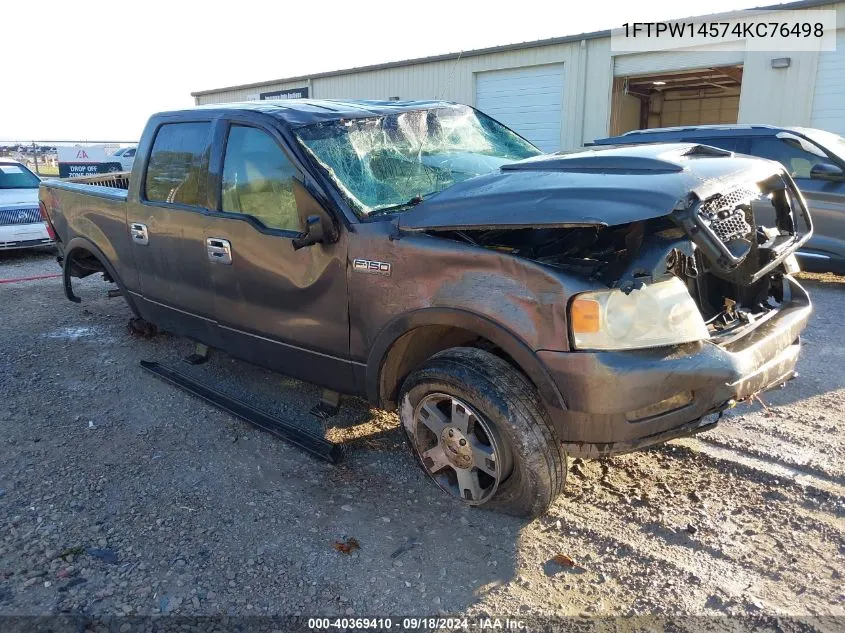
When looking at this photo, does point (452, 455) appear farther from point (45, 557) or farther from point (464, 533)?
point (45, 557)

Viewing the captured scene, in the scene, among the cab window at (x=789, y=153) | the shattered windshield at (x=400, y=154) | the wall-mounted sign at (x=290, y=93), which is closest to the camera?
the shattered windshield at (x=400, y=154)

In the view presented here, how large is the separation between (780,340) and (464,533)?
1.68 metres

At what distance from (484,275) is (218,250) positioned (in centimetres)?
187

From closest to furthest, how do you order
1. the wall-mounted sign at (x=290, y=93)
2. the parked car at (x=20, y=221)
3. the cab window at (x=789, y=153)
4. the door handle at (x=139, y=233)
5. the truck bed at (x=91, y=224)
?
the door handle at (x=139, y=233), the truck bed at (x=91, y=224), the cab window at (x=789, y=153), the parked car at (x=20, y=221), the wall-mounted sign at (x=290, y=93)

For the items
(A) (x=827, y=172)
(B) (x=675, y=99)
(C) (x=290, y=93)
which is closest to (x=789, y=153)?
(A) (x=827, y=172)

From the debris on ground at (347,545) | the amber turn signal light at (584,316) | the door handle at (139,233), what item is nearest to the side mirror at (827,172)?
the amber turn signal light at (584,316)

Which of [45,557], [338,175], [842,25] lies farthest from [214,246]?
[842,25]

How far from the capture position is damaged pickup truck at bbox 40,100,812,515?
246cm

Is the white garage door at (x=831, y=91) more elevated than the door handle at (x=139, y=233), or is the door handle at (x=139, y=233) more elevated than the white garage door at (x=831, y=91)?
the white garage door at (x=831, y=91)

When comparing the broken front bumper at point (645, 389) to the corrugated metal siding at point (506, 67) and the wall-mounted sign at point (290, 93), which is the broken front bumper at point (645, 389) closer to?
the corrugated metal siding at point (506, 67)

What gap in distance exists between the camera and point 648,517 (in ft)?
9.64

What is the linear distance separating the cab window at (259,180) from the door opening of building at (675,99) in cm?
1257

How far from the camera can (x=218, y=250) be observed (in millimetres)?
3775

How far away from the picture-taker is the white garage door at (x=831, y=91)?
1127 cm
